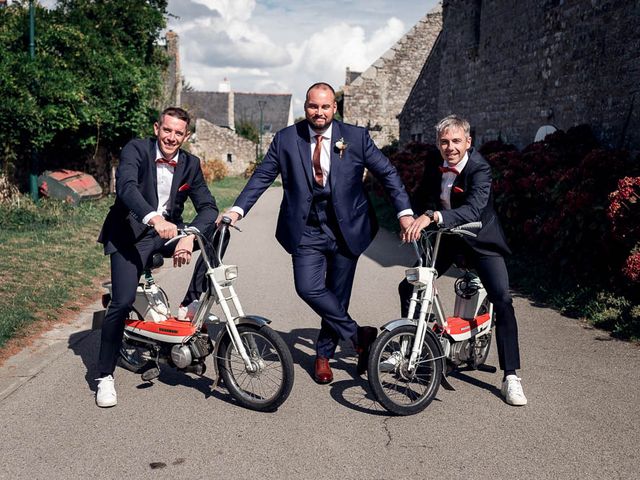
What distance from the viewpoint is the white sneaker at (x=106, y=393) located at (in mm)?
4531

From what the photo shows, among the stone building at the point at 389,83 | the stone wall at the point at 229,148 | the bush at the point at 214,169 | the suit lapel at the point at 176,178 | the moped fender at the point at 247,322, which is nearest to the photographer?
the moped fender at the point at 247,322

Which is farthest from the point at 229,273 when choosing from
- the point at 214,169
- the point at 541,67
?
the point at 214,169

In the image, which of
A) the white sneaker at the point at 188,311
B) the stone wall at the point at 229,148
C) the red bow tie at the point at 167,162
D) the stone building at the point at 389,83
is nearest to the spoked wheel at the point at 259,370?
the white sneaker at the point at 188,311

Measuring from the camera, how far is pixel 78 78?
1680cm

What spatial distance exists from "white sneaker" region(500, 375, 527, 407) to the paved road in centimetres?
6

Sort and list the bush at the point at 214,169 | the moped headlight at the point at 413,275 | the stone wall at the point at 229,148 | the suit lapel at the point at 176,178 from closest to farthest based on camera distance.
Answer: the moped headlight at the point at 413,275 → the suit lapel at the point at 176,178 → the bush at the point at 214,169 → the stone wall at the point at 229,148

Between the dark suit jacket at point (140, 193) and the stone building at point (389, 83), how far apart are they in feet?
86.6

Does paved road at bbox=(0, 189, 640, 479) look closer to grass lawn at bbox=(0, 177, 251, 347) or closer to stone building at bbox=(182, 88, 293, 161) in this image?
grass lawn at bbox=(0, 177, 251, 347)

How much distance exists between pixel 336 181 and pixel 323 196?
15 cm

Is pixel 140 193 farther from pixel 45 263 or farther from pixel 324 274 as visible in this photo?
pixel 45 263

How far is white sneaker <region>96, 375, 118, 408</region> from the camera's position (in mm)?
4531

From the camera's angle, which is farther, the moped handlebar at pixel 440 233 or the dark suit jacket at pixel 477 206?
the dark suit jacket at pixel 477 206

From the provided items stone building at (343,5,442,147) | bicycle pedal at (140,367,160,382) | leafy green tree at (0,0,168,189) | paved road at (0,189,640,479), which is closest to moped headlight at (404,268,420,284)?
paved road at (0,189,640,479)

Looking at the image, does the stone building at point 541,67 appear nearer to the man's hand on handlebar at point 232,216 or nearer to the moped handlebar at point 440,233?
the moped handlebar at point 440,233
